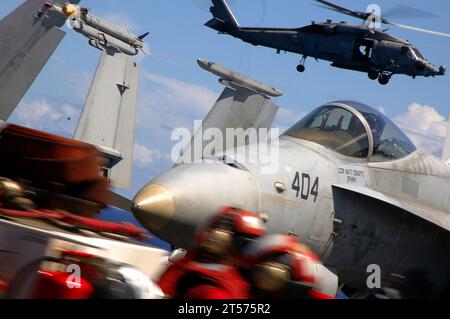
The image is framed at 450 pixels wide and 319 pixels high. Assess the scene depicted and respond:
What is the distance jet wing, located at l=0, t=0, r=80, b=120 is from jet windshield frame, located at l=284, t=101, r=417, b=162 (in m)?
14.1

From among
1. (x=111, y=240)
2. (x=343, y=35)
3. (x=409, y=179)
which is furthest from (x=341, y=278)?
(x=343, y=35)

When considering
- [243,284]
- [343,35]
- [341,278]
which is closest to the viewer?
[243,284]

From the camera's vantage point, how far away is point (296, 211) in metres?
7.55

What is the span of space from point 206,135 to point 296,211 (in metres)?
17.2

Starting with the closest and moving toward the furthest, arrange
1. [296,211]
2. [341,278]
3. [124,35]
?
[296,211], [341,278], [124,35]

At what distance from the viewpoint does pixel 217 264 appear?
4.16m

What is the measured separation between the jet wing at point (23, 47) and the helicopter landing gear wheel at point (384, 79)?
18.1 m

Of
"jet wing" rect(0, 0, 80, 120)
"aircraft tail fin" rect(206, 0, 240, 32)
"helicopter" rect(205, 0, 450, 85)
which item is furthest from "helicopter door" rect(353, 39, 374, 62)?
"jet wing" rect(0, 0, 80, 120)

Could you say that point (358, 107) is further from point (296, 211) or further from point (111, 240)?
point (111, 240)

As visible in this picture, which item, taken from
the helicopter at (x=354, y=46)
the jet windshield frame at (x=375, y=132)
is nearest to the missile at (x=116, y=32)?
the helicopter at (x=354, y=46)

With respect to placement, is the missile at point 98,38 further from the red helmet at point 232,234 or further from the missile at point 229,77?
the red helmet at point 232,234

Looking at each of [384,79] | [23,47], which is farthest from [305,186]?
[384,79]

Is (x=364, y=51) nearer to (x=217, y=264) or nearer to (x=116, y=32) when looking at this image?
(x=116, y=32)

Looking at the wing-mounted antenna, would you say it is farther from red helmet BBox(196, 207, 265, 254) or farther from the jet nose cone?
red helmet BBox(196, 207, 265, 254)
